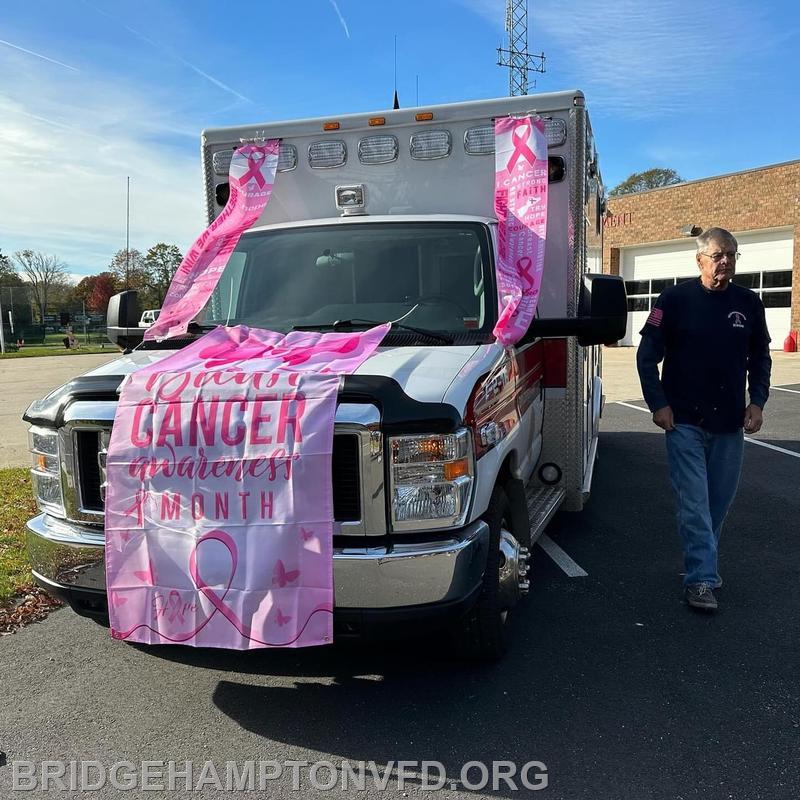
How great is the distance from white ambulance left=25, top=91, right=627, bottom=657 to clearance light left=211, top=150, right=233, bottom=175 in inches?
0.5

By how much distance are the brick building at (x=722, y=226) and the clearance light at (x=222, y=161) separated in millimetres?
18399

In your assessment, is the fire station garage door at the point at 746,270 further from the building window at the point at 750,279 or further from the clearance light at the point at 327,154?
the clearance light at the point at 327,154

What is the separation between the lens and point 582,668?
363 centimetres

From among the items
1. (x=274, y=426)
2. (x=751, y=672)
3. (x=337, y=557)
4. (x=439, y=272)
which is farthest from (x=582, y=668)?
(x=439, y=272)

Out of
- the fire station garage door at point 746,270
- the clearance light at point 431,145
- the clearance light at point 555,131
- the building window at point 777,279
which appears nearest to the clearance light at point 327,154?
the clearance light at point 431,145

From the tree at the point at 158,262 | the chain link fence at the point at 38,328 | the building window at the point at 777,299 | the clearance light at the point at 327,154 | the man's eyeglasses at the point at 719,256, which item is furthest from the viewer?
the tree at the point at 158,262

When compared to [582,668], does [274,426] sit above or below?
above

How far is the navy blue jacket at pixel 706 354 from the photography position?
4301mm

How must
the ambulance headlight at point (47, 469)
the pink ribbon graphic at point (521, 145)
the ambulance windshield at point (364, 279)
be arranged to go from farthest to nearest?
the pink ribbon graphic at point (521, 145) < the ambulance windshield at point (364, 279) < the ambulance headlight at point (47, 469)

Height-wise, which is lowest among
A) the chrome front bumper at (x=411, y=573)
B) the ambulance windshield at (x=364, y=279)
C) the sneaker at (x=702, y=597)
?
the sneaker at (x=702, y=597)

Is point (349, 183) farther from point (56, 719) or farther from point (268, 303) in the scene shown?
point (56, 719)

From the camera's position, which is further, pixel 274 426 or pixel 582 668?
pixel 582 668

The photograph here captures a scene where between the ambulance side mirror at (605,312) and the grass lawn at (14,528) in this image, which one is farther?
the grass lawn at (14,528)

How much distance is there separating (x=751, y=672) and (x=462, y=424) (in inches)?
75.9
